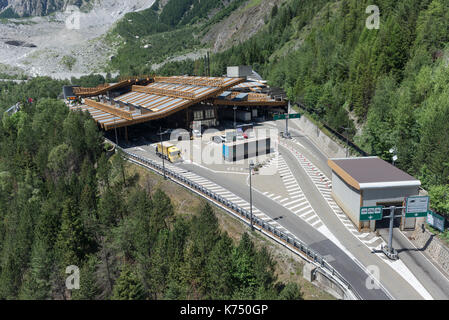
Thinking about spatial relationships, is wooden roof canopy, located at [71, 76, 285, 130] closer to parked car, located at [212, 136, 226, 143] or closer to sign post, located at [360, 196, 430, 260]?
parked car, located at [212, 136, 226, 143]

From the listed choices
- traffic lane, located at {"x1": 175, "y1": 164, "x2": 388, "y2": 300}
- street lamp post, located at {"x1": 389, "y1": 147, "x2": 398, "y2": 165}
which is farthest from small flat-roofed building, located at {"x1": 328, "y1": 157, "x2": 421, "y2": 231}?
traffic lane, located at {"x1": 175, "y1": 164, "x2": 388, "y2": 300}

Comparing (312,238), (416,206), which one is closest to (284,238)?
(312,238)

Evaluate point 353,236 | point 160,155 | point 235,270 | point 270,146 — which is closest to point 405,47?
point 270,146

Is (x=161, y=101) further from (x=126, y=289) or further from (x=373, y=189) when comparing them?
(x=126, y=289)

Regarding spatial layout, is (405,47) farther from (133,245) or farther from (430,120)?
(133,245)

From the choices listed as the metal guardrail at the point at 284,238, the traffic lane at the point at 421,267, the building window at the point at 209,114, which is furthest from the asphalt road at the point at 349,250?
the building window at the point at 209,114

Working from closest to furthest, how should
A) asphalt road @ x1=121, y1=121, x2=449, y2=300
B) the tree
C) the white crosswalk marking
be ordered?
asphalt road @ x1=121, y1=121, x2=449, y2=300 < the tree < the white crosswalk marking
